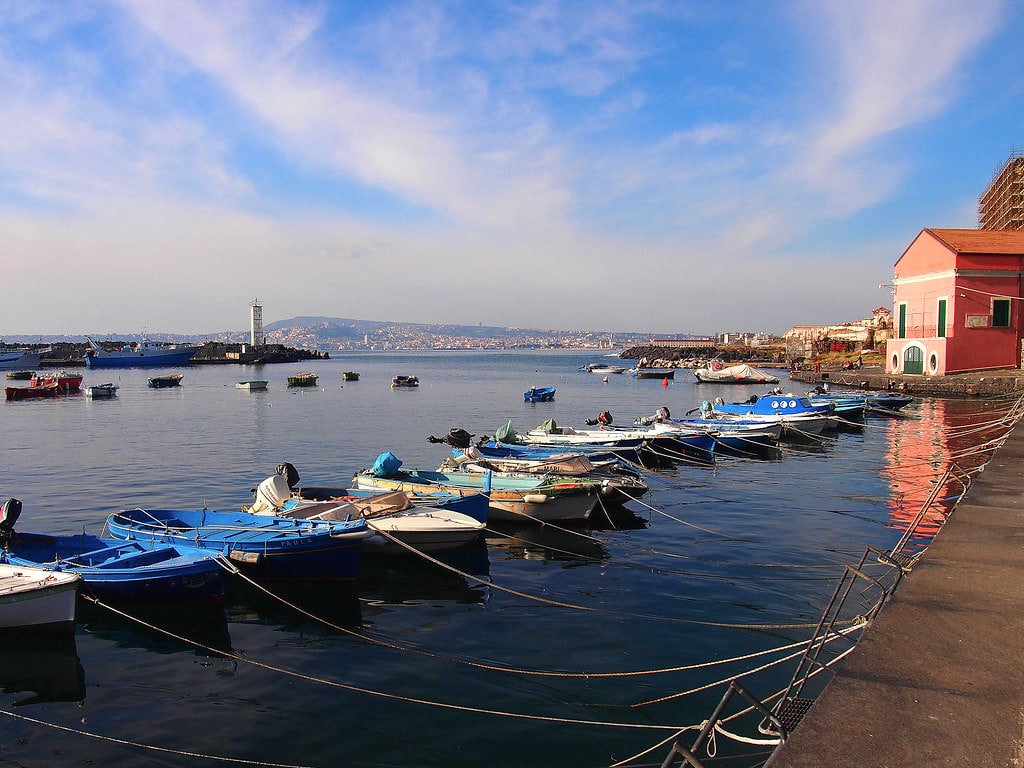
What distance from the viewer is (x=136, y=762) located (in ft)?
25.3

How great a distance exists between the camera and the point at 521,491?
682 inches

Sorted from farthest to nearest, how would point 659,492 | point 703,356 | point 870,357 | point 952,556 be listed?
point 703,356, point 870,357, point 659,492, point 952,556

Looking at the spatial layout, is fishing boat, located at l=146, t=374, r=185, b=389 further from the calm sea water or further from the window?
the window

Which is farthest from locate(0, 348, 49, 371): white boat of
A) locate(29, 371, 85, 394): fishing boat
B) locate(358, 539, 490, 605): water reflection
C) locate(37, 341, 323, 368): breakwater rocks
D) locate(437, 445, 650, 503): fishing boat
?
locate(358, 539, 490, 605): water reflection

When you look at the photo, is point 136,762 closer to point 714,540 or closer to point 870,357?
point 714,540

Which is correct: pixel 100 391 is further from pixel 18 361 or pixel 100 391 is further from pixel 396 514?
pixel 18 361

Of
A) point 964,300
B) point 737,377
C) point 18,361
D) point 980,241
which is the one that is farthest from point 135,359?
point 980,241

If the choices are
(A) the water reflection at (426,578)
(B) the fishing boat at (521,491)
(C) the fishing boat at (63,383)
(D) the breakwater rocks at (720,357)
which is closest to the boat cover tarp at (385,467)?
(B) the fishing boat at (521,491)

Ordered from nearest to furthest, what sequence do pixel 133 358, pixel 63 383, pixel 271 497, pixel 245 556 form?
1. pixel 245 556
2. pixel 271 497
3. pixel 63 383
4. pixel 133 358

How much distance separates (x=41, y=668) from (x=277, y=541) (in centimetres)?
364

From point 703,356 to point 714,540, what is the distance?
109 meters

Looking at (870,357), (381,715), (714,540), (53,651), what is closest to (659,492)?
(714,540)

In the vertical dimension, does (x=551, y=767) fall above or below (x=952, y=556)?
below

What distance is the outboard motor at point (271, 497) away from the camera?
48.6 ft
